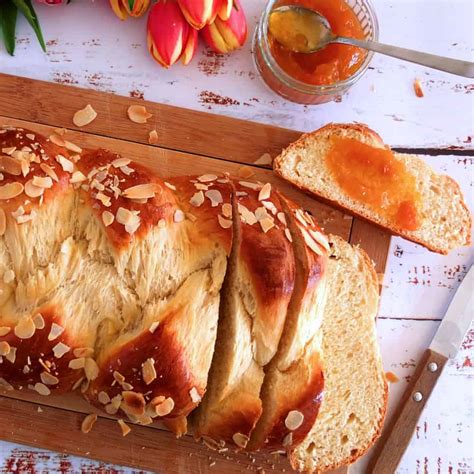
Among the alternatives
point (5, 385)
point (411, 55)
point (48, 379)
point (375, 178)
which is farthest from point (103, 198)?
point (411, 55)

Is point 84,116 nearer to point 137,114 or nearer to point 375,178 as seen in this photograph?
point 137,114

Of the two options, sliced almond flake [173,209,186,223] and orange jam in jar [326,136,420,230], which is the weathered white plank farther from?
sliced almond flake [173,209,186,223]

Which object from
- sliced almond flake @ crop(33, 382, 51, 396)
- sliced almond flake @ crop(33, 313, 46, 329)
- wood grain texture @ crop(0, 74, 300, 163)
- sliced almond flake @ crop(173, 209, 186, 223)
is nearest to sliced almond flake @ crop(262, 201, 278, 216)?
sliced almond flake @ crop(173, 209, 186, 223)

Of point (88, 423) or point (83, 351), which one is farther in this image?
point (88, 423)

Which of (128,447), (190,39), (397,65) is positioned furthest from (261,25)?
(128,447)

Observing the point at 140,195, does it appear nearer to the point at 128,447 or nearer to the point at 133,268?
the point at 133,268

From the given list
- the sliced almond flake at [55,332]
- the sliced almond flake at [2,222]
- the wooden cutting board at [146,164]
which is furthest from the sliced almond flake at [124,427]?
the sliced almond flake at [2,222]
